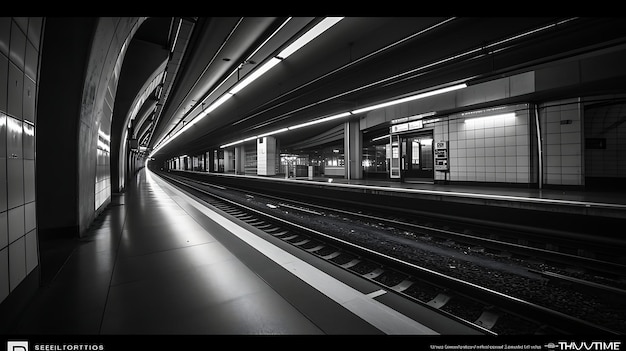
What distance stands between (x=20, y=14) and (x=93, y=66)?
2.08m

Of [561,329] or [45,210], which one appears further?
[45,210]

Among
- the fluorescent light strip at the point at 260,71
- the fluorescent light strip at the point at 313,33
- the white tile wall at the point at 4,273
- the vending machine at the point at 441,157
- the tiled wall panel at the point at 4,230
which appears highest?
the fluorescent light strip at the point at 313,33

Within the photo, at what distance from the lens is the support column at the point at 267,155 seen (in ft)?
69.3

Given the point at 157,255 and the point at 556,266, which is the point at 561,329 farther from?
the point at 157,255

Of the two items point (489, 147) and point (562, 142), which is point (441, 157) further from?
point (562, 142)

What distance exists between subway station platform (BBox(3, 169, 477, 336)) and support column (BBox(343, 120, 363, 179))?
13.9 meters

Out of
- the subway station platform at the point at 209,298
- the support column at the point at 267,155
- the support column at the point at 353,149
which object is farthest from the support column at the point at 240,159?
the subway station platform at the point at 209,298

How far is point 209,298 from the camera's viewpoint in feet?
6.98

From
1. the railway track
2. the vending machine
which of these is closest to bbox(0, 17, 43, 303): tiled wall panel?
the railway track

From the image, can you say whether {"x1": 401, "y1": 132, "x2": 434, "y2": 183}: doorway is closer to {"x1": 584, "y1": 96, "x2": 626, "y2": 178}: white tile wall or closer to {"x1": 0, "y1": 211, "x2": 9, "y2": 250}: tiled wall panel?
{"x1": 584, "y1": 96, "x2": 626, "y2": 178}: white tile wall

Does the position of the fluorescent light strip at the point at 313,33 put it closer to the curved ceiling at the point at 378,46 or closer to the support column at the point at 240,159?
the curved ceiling at the point at 378,46

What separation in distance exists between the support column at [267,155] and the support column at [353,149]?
7181 millimetres

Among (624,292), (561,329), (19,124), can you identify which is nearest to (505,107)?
(624,292)

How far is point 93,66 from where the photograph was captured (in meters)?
3.82
